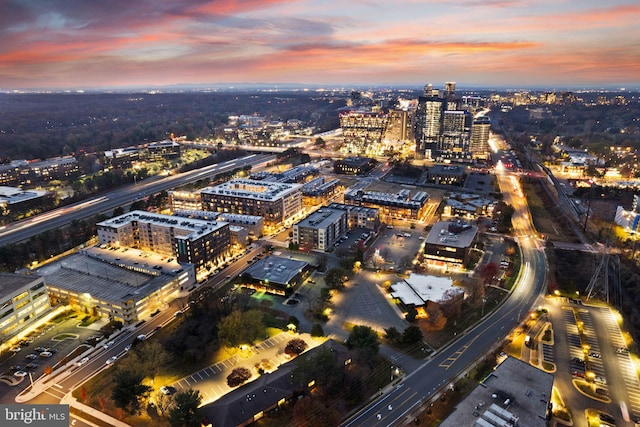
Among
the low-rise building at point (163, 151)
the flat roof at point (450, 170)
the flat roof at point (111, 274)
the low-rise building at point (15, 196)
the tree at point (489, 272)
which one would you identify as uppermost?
the low-rise building at point (163, 151)

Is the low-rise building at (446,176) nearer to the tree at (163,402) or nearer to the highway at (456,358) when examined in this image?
the highway at (456,358)

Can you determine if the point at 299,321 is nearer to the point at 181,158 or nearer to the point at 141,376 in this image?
the point at 141,376

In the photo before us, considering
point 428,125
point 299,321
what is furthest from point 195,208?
point 428,125

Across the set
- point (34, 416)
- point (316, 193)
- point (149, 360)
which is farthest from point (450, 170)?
point (34, 416)

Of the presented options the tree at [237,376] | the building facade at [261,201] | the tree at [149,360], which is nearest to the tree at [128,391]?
the tree at [149,360]

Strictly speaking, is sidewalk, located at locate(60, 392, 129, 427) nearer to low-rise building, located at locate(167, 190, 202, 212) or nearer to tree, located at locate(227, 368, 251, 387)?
tree, located at locate(227, 368, 251, 387)
